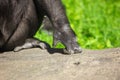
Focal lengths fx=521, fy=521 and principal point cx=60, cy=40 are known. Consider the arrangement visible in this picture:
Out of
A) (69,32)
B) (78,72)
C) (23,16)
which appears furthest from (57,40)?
(78,72)

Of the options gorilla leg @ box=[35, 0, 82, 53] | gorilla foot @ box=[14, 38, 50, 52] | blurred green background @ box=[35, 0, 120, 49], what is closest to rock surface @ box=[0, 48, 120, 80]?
gorilla leg @ box=[35, 0, 82, 53]

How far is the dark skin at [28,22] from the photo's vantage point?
557 centimetres

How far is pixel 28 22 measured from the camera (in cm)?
580

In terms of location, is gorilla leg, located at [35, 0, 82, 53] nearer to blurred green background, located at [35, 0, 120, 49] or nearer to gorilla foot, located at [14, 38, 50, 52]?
gorilla foot, located at [14, 38, 50, 52]

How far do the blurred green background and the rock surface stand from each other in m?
1.69

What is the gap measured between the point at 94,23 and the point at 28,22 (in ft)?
8.91

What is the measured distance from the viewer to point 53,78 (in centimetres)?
Answer: 469

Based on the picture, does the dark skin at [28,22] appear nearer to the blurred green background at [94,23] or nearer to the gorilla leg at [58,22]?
the gorilla leg at [58,22]

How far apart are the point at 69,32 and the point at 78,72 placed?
36.0 inches

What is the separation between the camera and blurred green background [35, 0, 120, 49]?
7.49 metres

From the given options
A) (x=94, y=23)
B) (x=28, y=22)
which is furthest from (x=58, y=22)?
(x=94, y=23)

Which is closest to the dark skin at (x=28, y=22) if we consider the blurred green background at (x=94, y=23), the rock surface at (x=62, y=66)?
the rock surface at (x=62, y=66)

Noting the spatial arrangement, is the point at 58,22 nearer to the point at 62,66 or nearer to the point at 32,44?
the point at 32,44

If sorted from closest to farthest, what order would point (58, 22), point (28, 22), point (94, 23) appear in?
point (58, 22)
point (28, 22)
point (94, 23)
